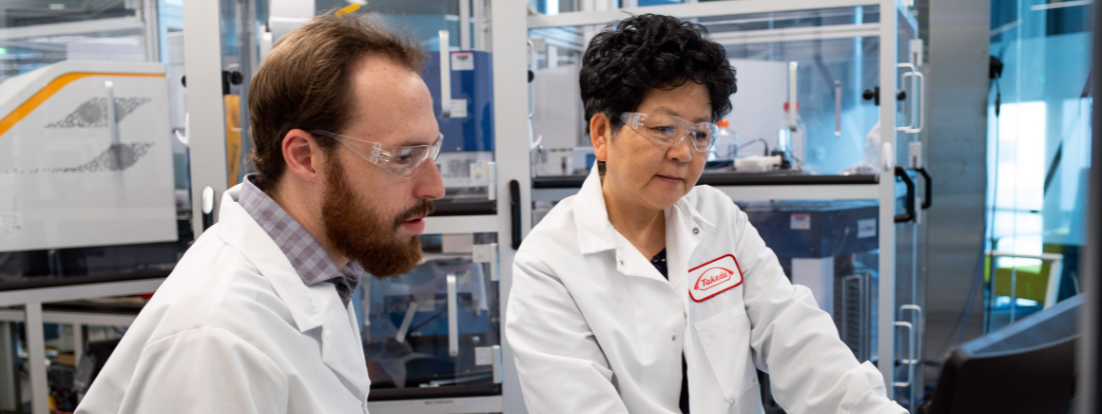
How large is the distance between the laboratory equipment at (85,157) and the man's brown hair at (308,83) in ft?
5.79

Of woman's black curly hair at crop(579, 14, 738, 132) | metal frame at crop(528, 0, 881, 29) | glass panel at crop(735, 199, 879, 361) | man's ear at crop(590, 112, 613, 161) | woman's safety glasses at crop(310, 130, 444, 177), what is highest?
metal frame at crop(528, 0, 881, 29)

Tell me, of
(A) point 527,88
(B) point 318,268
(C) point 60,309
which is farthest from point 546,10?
(C) point 60,309

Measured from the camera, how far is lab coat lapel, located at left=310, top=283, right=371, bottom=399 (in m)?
0.98

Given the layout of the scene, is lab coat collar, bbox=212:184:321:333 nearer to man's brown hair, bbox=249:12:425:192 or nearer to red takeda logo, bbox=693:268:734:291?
man's brown hair, bbox=249:12:425:192

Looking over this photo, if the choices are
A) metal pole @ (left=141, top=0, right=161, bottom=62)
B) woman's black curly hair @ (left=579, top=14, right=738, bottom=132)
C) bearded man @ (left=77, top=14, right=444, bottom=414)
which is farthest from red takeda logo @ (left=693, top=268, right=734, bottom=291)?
metal pole @ (left=141, top=0, right=161, bottom=62)

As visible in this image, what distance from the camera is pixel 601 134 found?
1537 millimetres

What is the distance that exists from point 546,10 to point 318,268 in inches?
Result: 72.3

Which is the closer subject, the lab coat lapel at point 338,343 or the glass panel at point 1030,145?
the lab coat lapel at point 338,343

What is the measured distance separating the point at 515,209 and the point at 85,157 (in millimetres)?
1548

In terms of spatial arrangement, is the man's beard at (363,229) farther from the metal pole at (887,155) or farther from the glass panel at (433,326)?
the metal pole at (887,155)

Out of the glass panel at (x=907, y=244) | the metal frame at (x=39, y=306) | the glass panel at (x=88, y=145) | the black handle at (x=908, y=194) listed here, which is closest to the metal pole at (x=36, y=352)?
the metal frame at (x=39, y=306)

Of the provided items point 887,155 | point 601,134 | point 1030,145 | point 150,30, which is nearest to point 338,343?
point 601,134

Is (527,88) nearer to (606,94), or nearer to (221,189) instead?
(606,94)

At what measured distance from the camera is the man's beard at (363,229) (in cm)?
105
